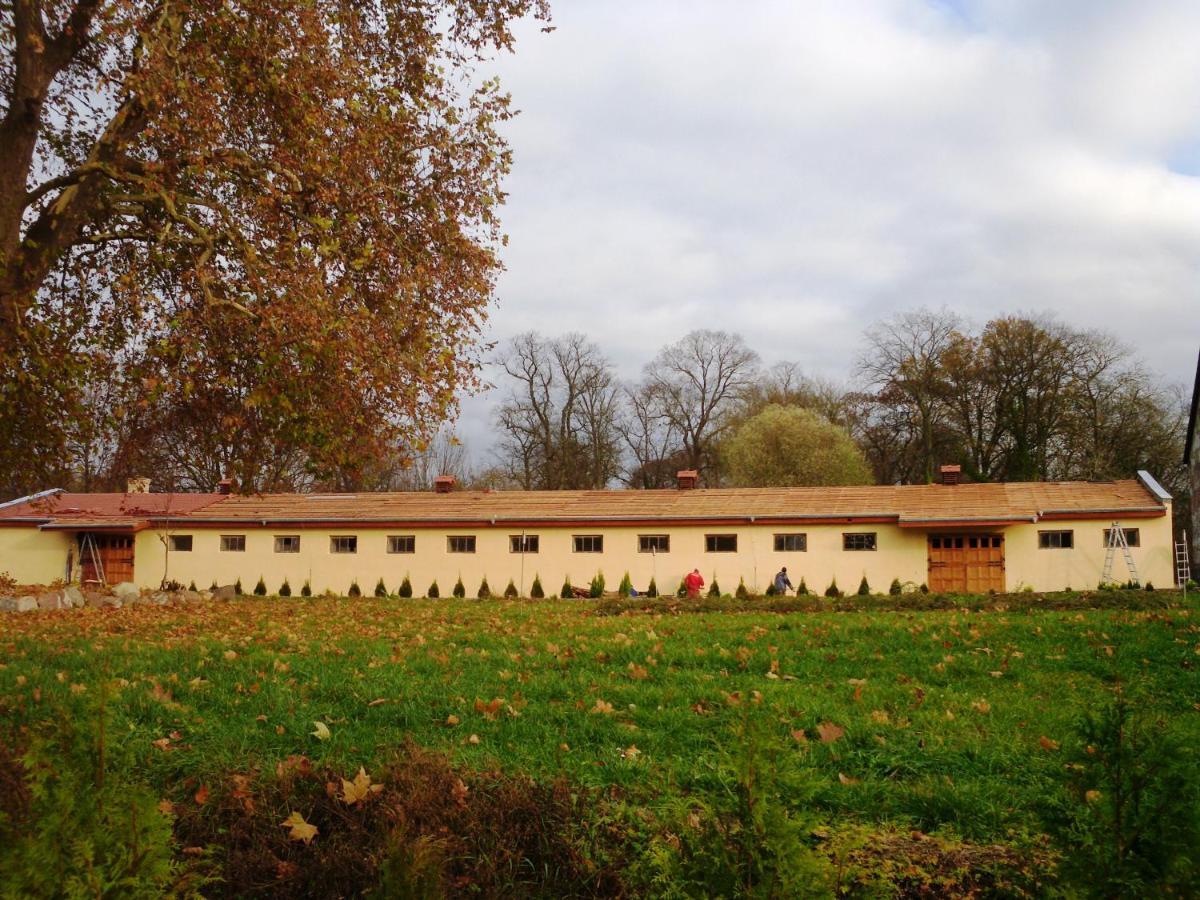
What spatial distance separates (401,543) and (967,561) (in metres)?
19.3

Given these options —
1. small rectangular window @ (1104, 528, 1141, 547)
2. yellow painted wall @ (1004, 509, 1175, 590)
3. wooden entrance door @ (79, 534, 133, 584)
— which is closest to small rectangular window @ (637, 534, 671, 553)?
yellow painted wall @ (1004, 509, 1175, 590)

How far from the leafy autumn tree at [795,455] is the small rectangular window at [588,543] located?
20.3 metres

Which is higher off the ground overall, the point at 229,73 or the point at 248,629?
the point at 229,73

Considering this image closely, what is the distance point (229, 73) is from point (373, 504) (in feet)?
83.3

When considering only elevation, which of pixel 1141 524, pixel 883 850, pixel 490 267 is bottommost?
pixel 883 850

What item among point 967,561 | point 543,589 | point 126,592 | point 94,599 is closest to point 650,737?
point 94,599

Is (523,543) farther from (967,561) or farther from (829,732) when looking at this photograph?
(829,732)

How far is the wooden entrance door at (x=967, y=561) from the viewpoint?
28.9 meters

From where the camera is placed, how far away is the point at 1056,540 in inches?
1136

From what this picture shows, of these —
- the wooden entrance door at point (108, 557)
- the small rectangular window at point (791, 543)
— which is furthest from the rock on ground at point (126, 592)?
the small rectangular window at point (791, 543)

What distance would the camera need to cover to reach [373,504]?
1318 inches

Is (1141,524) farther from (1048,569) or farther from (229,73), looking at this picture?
(229,73)

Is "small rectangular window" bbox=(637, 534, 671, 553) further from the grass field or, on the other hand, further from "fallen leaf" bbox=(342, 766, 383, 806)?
"fallen leaf" bbox=(342, 766, 383, 806)

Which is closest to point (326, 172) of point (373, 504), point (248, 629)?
point (248, 629)
